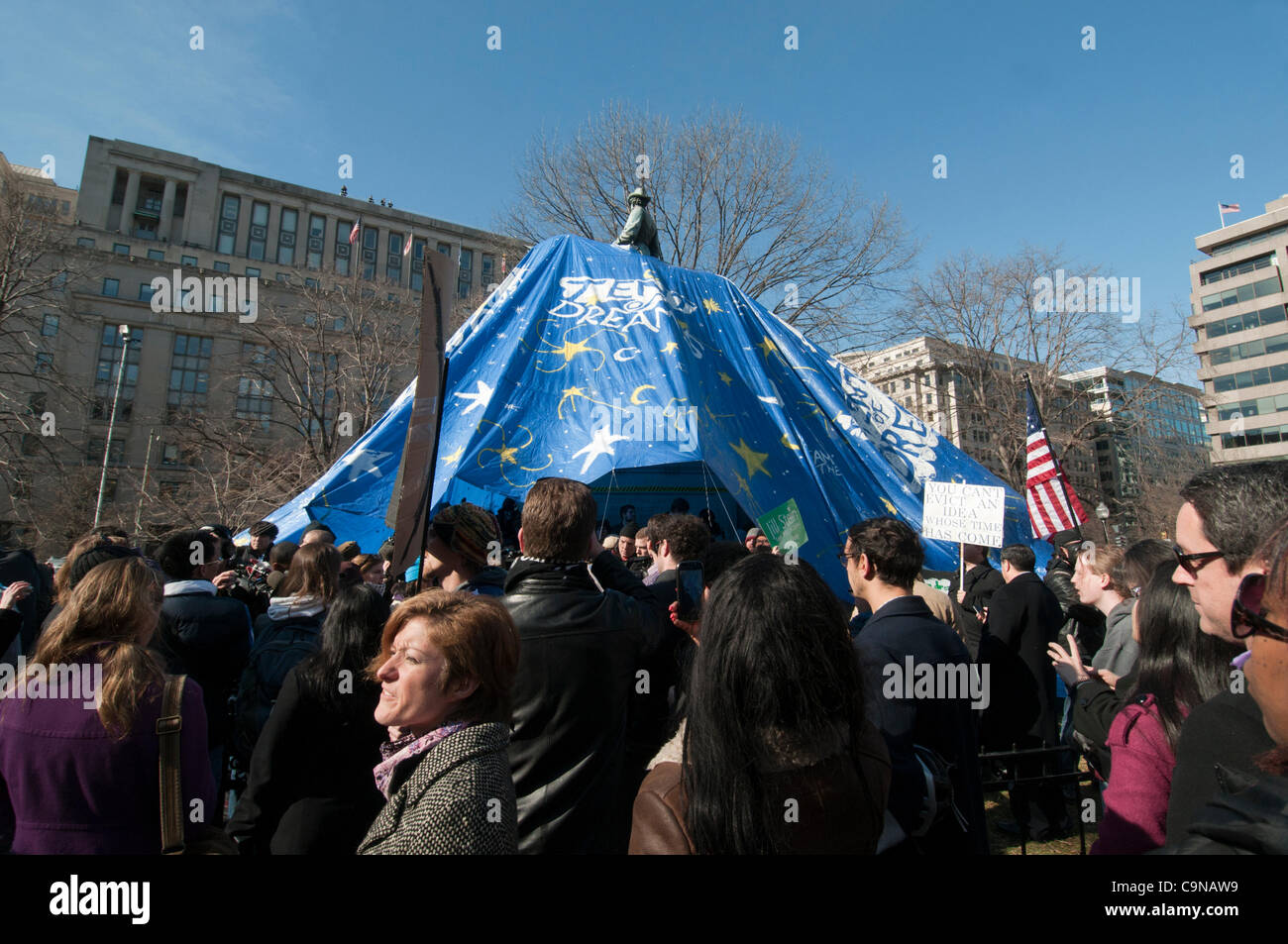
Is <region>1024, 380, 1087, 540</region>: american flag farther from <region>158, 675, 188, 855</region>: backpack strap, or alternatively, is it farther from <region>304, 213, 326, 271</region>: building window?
<region>304, 213, 326, 271</region>: building window

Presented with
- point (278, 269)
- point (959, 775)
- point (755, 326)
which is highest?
point (278, 269)

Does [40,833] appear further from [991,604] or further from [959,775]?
[991,604]

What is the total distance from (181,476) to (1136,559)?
5173 centimetres

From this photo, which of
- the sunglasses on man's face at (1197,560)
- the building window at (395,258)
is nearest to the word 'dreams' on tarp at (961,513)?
the sunglasses on man's face at (1197,560)

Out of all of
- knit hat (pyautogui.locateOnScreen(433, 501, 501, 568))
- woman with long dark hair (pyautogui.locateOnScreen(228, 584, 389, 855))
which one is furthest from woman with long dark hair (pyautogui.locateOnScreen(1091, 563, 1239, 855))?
knit hat (pyautogui.locateOnScreen(433, 501, 501, 568))

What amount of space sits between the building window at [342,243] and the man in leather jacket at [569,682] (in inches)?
2642

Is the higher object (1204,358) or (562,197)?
(1204,358)

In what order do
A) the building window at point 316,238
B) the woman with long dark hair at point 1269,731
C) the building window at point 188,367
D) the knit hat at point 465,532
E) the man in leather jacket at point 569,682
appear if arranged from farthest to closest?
the building window at point 316,238
the building window at point 188,367
the knit hat at point 465,532
the man in leather jacket at point 569,682
the woman with long dark hair at point 1269,731

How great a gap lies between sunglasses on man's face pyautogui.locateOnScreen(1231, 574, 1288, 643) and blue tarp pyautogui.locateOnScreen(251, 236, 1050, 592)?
5422 mm

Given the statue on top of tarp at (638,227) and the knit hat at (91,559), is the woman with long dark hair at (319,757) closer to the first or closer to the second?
the knit hat at (91,559)

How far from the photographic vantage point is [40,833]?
207cm

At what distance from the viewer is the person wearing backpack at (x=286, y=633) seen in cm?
315

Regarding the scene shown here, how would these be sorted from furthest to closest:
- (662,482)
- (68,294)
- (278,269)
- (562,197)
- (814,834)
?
(278,269) < (68,294) < (562,197) < (662,482) < (814,834)

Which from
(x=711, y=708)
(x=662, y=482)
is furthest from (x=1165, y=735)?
(x=662, y=482)
